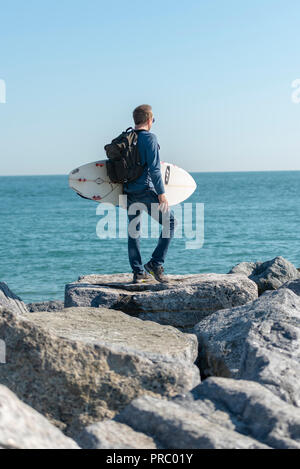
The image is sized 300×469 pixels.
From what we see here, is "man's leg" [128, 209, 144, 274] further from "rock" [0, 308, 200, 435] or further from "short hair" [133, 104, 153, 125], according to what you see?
"rock" [0, 308, 200, 435]

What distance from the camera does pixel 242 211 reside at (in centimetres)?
4716

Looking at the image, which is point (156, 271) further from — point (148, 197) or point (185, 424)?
point (185, 424)

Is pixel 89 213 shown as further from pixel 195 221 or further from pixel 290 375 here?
pixel 290 375

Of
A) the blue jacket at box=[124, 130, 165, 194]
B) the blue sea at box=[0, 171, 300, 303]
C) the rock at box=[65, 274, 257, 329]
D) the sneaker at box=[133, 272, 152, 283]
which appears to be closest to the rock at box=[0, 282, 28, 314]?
the rock at box=[65, 274, 257, 329]

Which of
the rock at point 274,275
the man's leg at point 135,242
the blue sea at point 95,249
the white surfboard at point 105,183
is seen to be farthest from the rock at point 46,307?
the blue sea at point 95,249

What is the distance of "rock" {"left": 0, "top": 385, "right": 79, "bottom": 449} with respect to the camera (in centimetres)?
268

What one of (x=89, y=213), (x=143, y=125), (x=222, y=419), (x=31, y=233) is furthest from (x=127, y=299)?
(x=89, y=213)

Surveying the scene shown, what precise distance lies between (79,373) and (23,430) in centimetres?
103

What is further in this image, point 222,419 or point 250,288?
point 250,288

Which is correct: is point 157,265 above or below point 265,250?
above

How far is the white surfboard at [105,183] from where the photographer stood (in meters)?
7.66

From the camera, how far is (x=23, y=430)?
2.77 m

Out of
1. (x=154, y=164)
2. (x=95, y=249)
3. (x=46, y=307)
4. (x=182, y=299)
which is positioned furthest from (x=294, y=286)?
(x=95, y=249)
